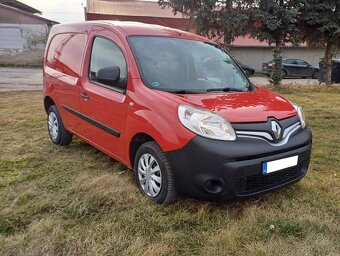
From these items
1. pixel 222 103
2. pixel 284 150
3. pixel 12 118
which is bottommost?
pixel 12 118

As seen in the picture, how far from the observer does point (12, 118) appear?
7586mm

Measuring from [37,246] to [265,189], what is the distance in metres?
1.99

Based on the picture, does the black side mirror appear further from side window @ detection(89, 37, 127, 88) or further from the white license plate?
the white license plate

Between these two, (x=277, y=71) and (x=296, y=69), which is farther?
(x=296, y=69)

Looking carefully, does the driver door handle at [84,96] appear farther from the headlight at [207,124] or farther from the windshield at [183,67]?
the headlight at [207,124]

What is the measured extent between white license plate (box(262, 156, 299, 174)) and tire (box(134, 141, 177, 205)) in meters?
0.83

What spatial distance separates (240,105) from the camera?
349cm

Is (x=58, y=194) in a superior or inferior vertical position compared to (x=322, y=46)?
inferior

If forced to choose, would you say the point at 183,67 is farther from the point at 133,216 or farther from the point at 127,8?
the point at 127,8

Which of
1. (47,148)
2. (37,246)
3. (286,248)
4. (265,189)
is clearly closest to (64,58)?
(47,148)

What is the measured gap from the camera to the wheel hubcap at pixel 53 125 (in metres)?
5.57

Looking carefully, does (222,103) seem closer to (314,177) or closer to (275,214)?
(275,214)

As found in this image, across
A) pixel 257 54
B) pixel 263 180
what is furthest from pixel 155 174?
pixel 257 54

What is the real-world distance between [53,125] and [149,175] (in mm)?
2668
